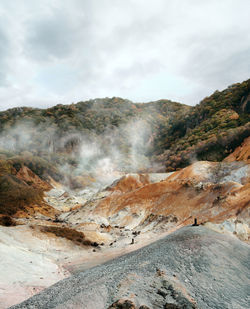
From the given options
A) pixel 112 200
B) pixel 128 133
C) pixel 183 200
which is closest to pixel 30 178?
pixel 112 200

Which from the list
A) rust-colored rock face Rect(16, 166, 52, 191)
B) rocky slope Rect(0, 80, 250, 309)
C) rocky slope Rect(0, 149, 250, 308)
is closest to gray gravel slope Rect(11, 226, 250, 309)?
rocky slope Rect(0, 80, 250, 309)

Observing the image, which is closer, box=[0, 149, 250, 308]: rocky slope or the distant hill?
box=[0, 149, 250, 308]: rocky slope

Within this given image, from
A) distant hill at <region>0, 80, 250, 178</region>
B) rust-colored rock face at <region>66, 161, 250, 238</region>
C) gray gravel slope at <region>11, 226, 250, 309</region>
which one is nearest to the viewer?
gray gravel slope at <region>11, 226, 250, 309</region>

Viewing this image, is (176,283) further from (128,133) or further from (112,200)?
(128,133)

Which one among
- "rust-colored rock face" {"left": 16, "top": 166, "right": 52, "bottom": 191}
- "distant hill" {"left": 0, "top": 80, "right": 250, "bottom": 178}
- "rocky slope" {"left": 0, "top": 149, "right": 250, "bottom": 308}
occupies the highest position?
"distant hill" {"left": 0, "top": 80, "right": 250, "bottom": 178}

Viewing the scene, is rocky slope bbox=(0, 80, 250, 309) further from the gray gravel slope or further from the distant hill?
the distant hill

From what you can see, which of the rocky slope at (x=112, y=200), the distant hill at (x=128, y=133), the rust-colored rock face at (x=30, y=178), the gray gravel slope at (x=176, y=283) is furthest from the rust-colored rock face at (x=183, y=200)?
the rust-colored rock face at (x=30, y=178)

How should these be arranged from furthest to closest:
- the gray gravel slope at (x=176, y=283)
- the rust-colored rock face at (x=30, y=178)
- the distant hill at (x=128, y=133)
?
the rust-colored rock face at (x=30, y=178) → the distant hill at (x=128, y=133) → the gray gravel slope at (x=176, y=283)

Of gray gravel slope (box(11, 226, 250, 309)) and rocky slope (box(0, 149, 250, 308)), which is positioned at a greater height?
gray gravel slope (box(11, 226, 250, 309))

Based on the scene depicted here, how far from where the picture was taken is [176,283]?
26.3 ft

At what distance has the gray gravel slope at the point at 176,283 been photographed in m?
7.35

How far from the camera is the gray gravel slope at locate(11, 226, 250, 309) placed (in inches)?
289

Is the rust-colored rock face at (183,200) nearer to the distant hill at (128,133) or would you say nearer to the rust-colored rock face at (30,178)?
the distant hill at (128,133)

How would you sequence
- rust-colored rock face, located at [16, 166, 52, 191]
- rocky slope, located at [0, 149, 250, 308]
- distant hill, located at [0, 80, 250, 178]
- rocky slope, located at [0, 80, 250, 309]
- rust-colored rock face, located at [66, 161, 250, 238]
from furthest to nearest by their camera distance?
1. rust-colored rock face, located at [16, 166, 52, 191]
2. distant hill, located at [0, 80, 250, 178]
3. rust-colored rock face, located at [66, 161, 250, 238]
4. rocky slope, located at [0, 149, 250, 308]
5. rocky slope, located at [0, 80, 250, 309]
